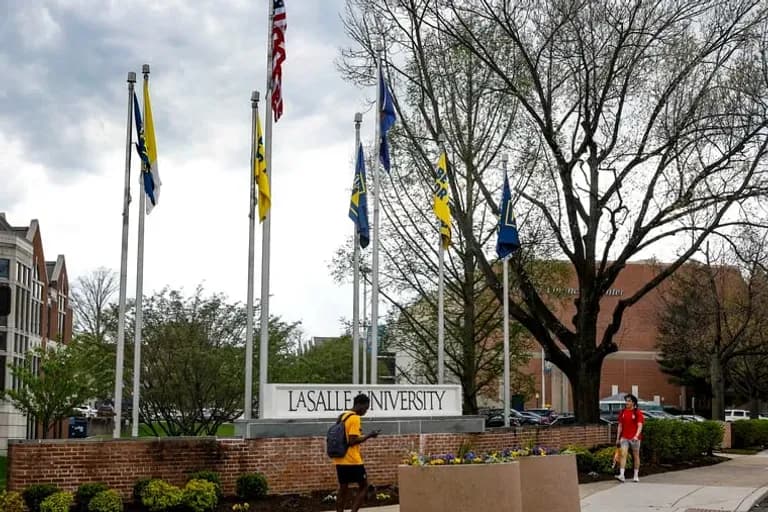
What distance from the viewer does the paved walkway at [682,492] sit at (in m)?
16.2

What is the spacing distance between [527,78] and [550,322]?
255 inches

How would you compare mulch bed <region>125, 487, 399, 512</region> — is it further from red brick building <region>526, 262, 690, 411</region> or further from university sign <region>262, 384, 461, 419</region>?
red brick building <region>526, 262, 690, 411</region>

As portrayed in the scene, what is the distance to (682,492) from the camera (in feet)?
61.1

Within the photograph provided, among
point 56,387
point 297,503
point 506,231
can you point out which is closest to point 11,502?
point 297,503

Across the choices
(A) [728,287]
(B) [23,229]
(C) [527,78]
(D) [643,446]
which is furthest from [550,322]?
(B) [23,229]

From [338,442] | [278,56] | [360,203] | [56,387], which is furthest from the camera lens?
[56,387]

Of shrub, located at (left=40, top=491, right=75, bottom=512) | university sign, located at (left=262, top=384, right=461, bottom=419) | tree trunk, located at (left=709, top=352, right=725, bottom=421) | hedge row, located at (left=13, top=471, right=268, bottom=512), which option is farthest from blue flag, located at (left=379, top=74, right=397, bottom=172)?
tree trunk, located at (left=709, top=352, right=725, bottom=421)

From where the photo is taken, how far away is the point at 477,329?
115 feet

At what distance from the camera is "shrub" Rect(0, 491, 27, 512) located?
13555 millimetres

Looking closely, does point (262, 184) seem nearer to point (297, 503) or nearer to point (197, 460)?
point (197, 460)

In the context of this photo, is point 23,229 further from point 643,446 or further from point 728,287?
point 643,446

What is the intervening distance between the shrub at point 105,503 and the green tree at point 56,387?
65.4ft

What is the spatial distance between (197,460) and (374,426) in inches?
138

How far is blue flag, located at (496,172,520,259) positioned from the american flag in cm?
697
